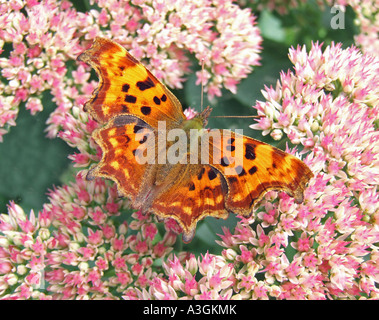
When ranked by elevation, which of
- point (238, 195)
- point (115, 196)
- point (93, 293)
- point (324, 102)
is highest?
point (324, 102)

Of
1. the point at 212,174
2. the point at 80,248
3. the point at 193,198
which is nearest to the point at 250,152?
the point at 212,174

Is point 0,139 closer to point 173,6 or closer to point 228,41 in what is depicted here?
point 173,6

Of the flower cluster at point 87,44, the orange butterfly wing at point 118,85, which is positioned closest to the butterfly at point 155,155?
the orange butterfly wing at point 118,85

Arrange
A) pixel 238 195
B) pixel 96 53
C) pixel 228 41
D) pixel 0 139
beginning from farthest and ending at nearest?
pixel 228 41 → pixel 0 139 → pixel 96 53 → pixel 238 195

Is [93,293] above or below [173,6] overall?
below

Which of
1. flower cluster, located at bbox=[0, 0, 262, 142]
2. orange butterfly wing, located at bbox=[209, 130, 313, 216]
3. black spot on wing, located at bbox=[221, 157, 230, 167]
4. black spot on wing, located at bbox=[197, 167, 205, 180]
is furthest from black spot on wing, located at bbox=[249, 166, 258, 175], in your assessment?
flower cluster, located at bbox=[0, 0, 262, 142]

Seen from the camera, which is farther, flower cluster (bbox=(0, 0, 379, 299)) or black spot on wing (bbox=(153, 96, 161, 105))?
black spot on wing (bbox=(153, 96, 161, 105))

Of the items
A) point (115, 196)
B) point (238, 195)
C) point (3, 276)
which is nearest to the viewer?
point (238, 195)

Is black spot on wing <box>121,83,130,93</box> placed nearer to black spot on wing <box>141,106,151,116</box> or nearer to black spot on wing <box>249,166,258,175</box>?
black spot on wing <box>141,106,151,116</box>
